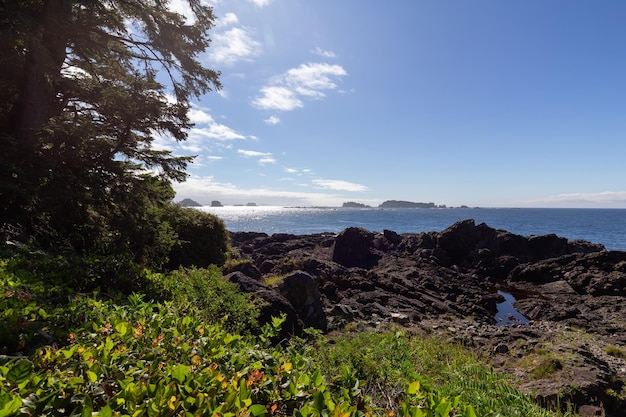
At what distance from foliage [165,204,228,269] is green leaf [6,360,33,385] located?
43.7 feet

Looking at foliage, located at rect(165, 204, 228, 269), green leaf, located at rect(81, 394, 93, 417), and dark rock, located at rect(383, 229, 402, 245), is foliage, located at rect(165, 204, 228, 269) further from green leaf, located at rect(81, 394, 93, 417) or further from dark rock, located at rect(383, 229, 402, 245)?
dark rock, located at rect(383, 229, 402, 245)

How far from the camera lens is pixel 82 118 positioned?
11.1m

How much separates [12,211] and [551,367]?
1559 centimetres

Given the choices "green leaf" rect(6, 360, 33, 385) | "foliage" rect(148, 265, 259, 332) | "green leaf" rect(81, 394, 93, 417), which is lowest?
"foliage" rect(148, 265, 259, 332)

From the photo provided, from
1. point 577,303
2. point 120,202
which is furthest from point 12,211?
point 577,303

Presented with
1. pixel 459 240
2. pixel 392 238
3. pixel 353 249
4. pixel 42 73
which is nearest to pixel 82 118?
pixel 42 73

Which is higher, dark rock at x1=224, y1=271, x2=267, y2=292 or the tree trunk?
the tree trunk

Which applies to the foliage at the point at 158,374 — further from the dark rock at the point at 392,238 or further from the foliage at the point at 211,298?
the dark rock at the point at 392,238

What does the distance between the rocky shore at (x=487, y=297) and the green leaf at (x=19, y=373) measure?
24.7 feet

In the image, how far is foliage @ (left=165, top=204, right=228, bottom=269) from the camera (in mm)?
14945

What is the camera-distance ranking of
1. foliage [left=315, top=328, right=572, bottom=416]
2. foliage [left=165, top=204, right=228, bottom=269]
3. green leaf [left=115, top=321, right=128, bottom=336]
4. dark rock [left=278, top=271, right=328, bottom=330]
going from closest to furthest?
green leaf [left=115, top=321, right=128, bottom=336], foliage [left=315, top=328, right=572, bottom=416], dark rock [left=278, top=271, right=328, bottom=330], foliage [left=165, top=204, right=228, bottom=269]

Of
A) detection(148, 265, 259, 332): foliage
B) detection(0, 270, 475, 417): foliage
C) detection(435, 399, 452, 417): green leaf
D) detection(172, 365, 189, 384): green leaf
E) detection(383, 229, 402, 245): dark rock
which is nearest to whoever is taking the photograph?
detection(0, 270, 475, 417): foliage

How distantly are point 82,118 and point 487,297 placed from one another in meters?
23.7

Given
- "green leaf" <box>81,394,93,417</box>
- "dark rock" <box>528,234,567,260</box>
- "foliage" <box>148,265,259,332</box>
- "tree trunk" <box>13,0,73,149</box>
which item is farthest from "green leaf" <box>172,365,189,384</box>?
"dark rock" <box>528,234,567,260</box>
